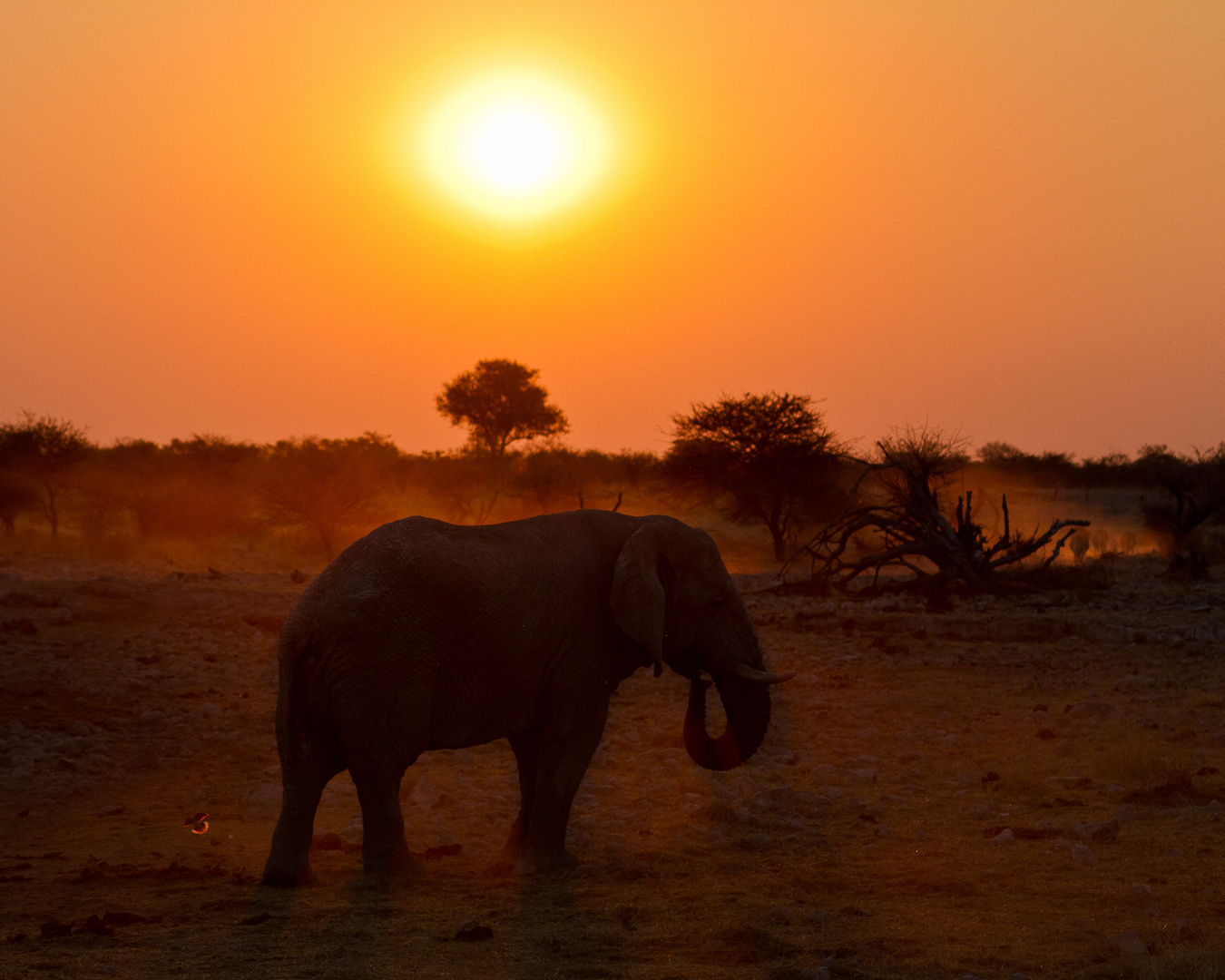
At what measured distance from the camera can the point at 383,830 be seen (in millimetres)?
6820

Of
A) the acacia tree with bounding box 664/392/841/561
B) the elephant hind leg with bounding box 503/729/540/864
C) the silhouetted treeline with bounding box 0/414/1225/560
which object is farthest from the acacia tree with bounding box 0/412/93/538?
the elephant hind leg with bounding box 503/729/540/864

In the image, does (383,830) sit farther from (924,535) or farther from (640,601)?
(924,535)

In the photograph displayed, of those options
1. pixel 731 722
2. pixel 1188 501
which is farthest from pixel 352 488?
pixel 731 722

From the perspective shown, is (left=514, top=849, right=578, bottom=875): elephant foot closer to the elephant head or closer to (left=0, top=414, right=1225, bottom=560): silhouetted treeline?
the elephant head

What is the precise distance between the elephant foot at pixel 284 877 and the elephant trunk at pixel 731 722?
2.68 m

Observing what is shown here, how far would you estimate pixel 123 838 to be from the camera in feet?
26.6

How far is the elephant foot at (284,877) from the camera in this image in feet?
22.1

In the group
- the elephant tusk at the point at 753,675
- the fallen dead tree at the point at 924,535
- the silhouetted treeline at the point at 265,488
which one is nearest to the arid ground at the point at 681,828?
the elephant tusk at the point at 753,675

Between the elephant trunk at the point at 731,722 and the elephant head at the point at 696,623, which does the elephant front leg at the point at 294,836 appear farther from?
the elephant trunk at the point at 731,722

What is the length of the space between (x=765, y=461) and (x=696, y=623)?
97.9 ft

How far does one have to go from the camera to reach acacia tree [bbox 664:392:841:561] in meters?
37.3

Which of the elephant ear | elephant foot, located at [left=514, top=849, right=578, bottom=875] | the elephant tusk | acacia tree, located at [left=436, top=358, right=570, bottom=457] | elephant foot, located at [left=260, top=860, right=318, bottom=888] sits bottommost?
elephant foot, located at [left=514, top=849, right=578, bottom=875]

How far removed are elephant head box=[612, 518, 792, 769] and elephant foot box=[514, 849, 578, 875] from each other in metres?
1.20

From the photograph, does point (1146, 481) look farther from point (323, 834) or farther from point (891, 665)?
point (323, 834)
